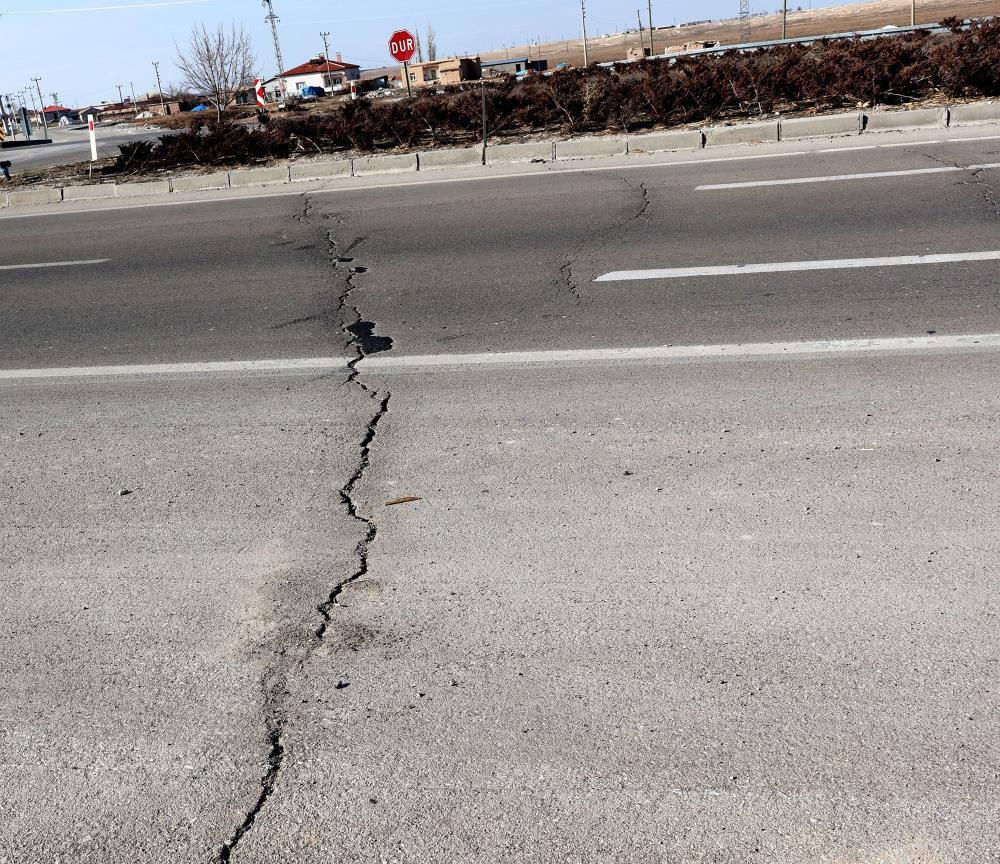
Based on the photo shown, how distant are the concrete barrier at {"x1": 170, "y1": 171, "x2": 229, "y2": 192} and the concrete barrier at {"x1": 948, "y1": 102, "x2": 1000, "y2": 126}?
10.4 metres

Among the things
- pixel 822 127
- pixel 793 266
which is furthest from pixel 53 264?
pixel 822 127

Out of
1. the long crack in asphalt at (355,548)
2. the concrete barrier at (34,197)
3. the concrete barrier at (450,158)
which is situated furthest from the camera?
the concrete barrier at (34,197)

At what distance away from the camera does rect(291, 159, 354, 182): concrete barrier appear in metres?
15.3

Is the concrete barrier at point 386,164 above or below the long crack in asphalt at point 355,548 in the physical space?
above

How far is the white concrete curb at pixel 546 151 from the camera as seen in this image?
43.4 feet

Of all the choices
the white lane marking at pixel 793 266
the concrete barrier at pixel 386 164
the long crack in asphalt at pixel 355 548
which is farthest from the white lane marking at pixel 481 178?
the white lane marking at pixel 793 266

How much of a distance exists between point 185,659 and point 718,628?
1733 mm

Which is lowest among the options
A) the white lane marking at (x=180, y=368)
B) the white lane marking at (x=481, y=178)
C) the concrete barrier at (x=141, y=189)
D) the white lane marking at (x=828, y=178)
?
the white lane marking at (x=180, y=368)

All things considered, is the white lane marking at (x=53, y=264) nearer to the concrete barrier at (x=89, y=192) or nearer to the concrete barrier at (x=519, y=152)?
the concrete barrier at (x=89, y=192)

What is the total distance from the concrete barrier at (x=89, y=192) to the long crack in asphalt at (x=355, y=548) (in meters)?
9.04

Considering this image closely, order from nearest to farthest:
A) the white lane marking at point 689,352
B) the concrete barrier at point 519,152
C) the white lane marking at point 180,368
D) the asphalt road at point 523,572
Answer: the asphalt road at point 523,572, the white lane marking at point 689,352, the white lane marking at point 180,368, the concrete barrier at point 519,152

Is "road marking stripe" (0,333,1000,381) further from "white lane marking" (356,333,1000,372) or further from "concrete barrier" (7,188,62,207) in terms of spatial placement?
"concrete barrier" (7,188,62,207)

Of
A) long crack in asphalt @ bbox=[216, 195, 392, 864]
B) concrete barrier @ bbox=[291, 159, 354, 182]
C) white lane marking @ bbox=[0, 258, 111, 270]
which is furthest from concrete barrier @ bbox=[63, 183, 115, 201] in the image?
long crack in asphalt @ bbox=[216, 195, 392, 864]

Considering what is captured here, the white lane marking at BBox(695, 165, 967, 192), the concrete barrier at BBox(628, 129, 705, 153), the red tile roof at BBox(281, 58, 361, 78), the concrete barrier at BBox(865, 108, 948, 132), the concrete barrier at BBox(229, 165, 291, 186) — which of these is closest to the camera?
the white lane marking at BBox(695, 165, 967, 192)
